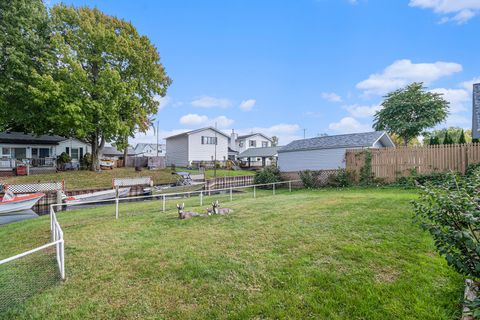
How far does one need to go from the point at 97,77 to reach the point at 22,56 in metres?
5.04

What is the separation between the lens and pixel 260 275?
3.31 m

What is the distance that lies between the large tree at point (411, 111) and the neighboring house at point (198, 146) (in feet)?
69.8

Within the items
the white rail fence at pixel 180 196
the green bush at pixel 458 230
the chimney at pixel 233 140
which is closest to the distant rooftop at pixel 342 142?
the white rail fence at pixel 180 196

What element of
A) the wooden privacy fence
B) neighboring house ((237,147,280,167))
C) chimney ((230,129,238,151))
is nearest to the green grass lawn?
neighboring house ((237,147,280,167))

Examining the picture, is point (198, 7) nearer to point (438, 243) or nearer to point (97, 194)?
point (97, 194)

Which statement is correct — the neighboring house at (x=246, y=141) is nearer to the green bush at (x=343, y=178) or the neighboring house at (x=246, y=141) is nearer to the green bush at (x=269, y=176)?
the green bush at (x=269, y=176)

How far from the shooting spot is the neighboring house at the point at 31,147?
2298cm

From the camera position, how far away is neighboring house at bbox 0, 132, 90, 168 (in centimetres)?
2298

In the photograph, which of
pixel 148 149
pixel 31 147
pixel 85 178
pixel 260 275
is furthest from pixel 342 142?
pixel 148 149

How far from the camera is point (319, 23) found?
547 inches

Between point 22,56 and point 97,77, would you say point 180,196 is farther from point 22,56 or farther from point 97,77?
point 22,56

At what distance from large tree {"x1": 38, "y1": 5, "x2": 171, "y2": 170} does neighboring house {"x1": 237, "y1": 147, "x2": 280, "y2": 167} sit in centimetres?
1860

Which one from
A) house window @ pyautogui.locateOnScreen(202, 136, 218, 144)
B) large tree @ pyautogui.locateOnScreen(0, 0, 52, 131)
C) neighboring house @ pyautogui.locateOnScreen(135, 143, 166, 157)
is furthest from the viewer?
neighboring house @ pyautogui.locateOnScreen(135, 143, 166, 157)

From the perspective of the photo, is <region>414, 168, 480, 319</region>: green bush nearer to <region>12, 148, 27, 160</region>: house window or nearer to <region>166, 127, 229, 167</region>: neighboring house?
<region>166, 127, 229, 167</region>: neighboring house
